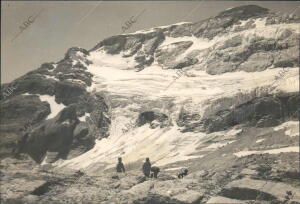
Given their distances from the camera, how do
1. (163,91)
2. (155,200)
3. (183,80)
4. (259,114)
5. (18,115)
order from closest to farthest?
(155,200), (259,114), (18,115), (163,91), (183,80)

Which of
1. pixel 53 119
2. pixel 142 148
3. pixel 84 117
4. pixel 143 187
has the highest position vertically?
pixel 53 119

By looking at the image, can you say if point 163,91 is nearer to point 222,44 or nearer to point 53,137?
point 222,44

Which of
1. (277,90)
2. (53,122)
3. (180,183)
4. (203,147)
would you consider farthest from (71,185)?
(53,122)

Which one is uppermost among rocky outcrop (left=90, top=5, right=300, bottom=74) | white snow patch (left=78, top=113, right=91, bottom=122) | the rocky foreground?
rocky outcrop (left=90, top=5, right=300, bottom=74)

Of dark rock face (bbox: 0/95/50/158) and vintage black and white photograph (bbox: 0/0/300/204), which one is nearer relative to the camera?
vintage black and white photograph (bbox: 0/0/300/204)

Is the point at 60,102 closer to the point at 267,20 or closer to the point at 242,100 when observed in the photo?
the point at 242,100

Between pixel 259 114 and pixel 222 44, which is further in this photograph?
pixel 222 44

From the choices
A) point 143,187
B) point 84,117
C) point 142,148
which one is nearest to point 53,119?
point 84,117

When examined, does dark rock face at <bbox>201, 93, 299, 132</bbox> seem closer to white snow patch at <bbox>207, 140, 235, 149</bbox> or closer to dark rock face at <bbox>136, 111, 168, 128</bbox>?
white snow patch at <bbox>207, 140, 235, 149</bbox>

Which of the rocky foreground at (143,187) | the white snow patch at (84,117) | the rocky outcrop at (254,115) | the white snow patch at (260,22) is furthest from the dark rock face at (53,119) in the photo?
the rocky foreground at (143,187)

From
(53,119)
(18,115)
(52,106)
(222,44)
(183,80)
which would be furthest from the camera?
(222,44)

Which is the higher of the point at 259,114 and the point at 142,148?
the point at 259,114

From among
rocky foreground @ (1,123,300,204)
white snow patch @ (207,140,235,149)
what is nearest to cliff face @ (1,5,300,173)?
white snow patch @ (207,140,235,149)

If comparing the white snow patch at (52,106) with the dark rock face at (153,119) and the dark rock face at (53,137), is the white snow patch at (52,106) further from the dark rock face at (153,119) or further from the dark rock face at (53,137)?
the dark rock face at (153,119)
